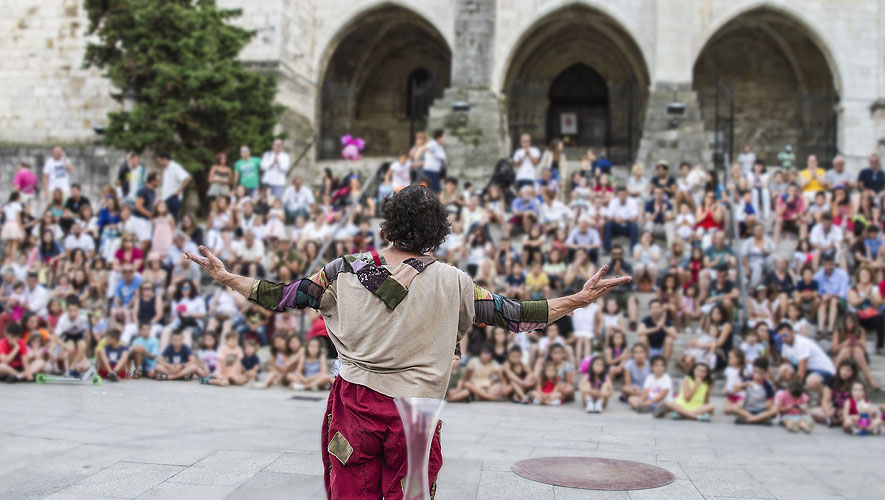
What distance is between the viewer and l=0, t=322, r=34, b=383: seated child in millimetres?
10172

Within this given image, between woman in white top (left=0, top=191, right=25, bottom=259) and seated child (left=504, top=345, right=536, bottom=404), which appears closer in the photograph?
seated child (left=504, top=345, right=536, bottom=404)

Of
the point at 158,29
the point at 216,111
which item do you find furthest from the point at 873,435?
the point at 158,29

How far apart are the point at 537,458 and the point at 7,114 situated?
22677 millimetres

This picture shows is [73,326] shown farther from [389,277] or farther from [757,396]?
[389,277]

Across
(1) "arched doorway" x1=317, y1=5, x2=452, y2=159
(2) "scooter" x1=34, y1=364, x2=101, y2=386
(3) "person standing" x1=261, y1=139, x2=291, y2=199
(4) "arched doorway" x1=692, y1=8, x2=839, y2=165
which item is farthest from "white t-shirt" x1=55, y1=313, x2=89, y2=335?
→ (4) "arched doorway" x1=692, y1=8, x2=839, y2=165

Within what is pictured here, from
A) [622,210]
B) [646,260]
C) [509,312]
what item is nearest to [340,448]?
[509,312]

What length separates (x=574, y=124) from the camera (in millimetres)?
26234

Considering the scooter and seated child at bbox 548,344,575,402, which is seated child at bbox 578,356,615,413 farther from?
the scooter

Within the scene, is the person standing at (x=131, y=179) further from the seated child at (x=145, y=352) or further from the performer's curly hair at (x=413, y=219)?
the performer's curly hair at (x=413, y=219)

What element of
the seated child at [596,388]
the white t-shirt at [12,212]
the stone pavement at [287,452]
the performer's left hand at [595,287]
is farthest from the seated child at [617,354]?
the white t-shirt at [12,212]

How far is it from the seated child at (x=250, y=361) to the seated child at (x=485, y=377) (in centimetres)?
256

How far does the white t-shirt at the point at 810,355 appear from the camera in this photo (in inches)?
398

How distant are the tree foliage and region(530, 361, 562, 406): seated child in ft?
35.4

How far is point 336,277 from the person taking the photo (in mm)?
3605
